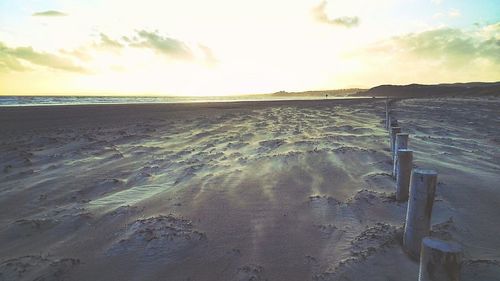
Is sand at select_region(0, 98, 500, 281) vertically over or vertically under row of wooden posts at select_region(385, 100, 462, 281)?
under

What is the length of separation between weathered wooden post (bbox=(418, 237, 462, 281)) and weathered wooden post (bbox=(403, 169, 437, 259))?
3.47ft

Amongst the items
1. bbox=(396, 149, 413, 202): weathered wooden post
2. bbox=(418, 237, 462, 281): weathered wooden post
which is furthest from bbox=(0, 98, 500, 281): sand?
bbox=(418, 237, 462, 281): weathered wooden post

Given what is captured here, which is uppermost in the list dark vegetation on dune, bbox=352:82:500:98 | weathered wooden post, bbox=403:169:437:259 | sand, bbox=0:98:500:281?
dark vegetation on dune, bbox=352:82:500:98

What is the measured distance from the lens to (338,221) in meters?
3.98

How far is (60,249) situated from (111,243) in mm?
595

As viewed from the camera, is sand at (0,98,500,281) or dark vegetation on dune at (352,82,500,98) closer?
sand at (0,98,500,281)

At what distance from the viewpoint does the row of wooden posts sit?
74.5 inches

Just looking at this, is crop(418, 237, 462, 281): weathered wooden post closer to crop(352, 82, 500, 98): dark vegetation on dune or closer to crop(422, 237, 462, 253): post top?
crop(422, 237, 462, 253): post top

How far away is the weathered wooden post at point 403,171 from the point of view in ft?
13.9

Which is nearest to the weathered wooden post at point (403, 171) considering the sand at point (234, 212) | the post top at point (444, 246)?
the sand at point (234, 212)

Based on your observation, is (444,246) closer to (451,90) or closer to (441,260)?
(441,260)

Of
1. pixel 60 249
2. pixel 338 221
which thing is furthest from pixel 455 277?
pixel 60 249

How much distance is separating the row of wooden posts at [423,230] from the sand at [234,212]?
0.23 meters

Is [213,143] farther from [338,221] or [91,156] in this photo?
[338,221]
